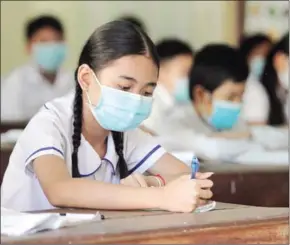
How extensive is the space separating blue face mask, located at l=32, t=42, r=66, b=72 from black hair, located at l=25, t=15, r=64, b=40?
177 mm

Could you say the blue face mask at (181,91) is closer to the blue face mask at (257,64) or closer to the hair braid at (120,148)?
the blue face mask at (257,64)

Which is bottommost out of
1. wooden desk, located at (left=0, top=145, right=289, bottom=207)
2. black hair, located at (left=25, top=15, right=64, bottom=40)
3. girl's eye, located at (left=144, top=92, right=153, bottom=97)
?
wooden desk, located at (left=0, top=145, right=289, bottom=207)

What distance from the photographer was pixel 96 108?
1.15m

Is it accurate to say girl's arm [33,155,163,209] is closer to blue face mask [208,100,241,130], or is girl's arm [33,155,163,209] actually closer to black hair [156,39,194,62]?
blue face mask [208,100,241,130]

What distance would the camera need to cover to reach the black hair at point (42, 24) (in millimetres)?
2912

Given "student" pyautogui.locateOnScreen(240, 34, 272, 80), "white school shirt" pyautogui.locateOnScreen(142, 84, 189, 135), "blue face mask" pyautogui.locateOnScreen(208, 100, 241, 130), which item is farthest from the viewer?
"student" pyautogui.locateOnScreen(240, 34, 272, 80)

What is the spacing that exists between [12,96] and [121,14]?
670 mm

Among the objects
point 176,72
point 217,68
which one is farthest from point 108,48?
point 176,72

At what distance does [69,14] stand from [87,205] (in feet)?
7.71

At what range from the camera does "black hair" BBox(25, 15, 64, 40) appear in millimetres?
2912

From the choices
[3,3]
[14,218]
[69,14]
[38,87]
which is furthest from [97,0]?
[14,218]

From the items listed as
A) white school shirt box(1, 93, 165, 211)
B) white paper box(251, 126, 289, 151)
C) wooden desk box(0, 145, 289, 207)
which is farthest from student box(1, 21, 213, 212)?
white paper box(251, 126, 289, 151)

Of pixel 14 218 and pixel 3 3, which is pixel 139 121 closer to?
pixel 14 218

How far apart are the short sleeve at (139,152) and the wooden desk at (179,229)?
0.84 ft
